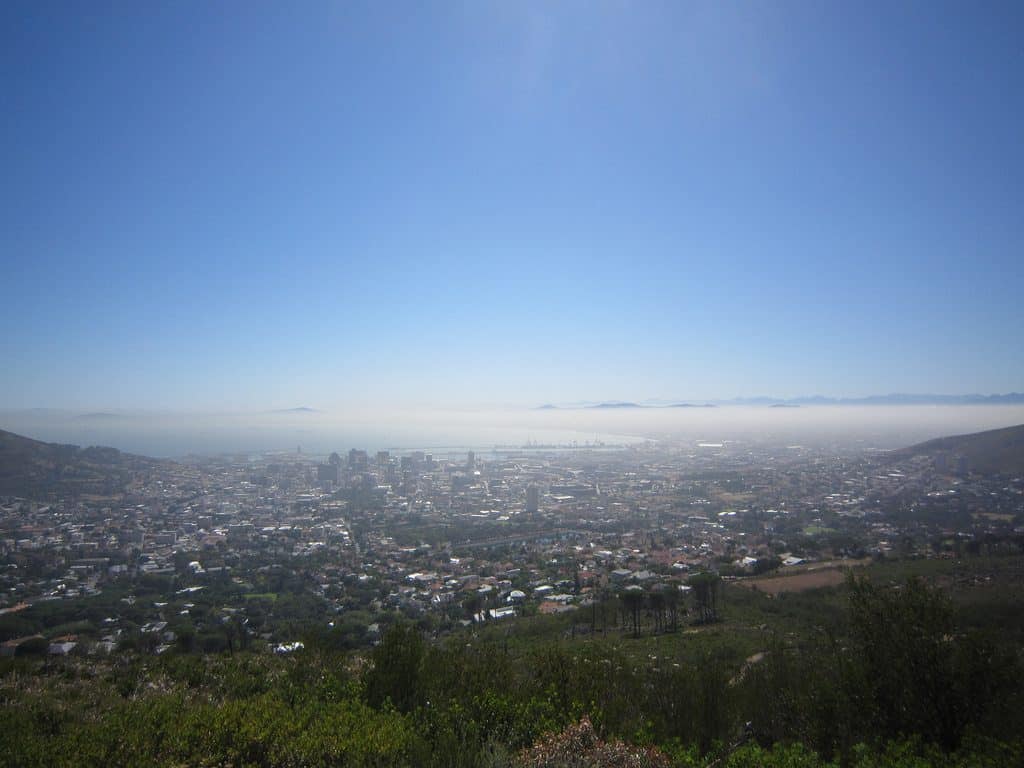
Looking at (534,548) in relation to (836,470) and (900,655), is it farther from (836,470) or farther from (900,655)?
(836,470)

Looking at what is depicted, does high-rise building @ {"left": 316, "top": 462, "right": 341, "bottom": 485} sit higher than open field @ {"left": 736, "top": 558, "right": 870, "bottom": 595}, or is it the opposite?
high-rise building @ {"left": 316, "top": 462, "right": 341, "bottom": 485}

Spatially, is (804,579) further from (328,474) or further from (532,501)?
(328,474)

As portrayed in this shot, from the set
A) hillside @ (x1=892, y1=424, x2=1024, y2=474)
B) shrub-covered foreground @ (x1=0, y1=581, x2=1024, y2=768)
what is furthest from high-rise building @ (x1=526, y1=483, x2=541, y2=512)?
hillside @ (x1=892, y1=424, x2=1024, y2=474)

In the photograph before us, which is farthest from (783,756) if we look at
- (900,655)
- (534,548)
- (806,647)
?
(534,548)

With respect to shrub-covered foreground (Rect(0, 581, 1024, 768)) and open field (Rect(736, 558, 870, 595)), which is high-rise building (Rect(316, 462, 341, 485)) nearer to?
open field (Rect(736, 558, 870, 595))

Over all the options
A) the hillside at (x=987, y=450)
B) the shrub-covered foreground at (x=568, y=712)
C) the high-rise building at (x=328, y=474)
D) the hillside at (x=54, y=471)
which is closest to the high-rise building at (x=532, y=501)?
the high-rise building at (x=328, y=474)
